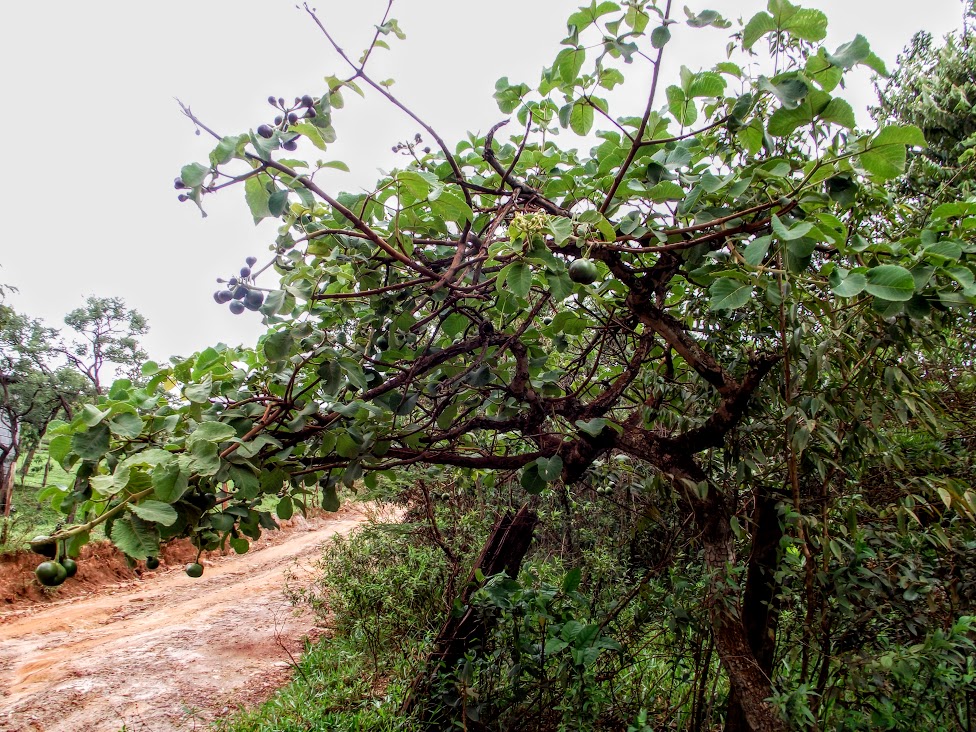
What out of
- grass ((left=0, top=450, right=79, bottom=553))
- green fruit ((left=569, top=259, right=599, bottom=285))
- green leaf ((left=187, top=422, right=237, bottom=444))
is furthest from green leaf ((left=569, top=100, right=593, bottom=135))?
grass ((left=0, top=450, right=79, bottom=553))

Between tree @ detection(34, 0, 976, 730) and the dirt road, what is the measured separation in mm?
3597

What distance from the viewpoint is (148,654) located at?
5371 millimetres

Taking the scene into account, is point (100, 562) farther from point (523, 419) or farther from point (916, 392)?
point (916, 392)

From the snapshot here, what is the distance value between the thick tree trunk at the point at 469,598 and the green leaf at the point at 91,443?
1701 millimetres

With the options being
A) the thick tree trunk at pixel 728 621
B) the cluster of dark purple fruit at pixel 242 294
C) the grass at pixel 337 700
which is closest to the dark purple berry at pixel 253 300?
the cluster of dark purple fruit at pixel 242 294

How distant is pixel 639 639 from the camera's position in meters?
2.28

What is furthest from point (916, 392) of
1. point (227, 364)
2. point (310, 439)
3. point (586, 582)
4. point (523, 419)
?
point (586, 582)

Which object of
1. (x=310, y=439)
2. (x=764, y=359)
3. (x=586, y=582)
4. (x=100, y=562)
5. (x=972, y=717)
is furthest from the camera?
(x=100, y=562)

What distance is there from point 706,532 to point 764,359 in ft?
2.00

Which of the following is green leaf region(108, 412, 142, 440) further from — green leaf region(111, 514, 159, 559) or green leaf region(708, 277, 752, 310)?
green leaf region(708, 277, 752, 310)

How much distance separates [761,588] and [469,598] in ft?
3.90

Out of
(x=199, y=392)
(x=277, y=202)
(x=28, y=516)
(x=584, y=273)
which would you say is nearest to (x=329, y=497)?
(x=199, y=392)

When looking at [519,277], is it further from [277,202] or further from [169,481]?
[169,481]

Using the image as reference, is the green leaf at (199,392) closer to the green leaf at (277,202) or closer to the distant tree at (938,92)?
the green leaf at (277,202)
